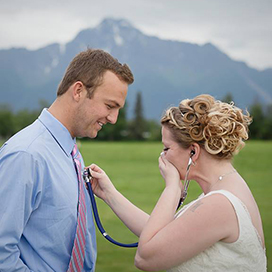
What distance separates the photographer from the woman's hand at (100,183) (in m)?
3.49

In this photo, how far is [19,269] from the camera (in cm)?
255

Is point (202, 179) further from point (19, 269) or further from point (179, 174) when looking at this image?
point (19, 269)

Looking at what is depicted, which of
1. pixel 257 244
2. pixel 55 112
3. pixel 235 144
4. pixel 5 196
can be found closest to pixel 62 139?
pixel 55 112

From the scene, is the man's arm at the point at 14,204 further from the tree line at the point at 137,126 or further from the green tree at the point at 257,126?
the green tree at the point at 257,126

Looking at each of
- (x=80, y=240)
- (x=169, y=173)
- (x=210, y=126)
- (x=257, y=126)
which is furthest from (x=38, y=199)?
(x=257, y=126)

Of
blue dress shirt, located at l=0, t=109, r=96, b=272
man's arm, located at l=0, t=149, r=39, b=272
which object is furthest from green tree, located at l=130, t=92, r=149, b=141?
man's arm, located at l=0, t=149, r=39, b=272

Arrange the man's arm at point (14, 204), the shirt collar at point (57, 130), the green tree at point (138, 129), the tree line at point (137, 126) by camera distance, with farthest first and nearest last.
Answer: the green tree at point (138, 129) < the tree line at point (137, 126) < the shirt collar at point (57, 130) < the man's arm at point (14, 204)

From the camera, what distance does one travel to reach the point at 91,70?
10.1 ft

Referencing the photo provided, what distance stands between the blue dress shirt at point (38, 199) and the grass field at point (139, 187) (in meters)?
4.76

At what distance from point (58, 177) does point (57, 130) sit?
Result: 16.1 inches

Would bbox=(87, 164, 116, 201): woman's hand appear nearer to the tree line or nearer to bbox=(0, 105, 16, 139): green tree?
the tree line

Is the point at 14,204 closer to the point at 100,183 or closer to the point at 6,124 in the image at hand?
the point at 100,183

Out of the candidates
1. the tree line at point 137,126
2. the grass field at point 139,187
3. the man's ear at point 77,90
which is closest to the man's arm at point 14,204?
the man's ear at point 77,90

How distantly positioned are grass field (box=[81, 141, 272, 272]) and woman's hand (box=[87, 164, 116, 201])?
4.10 m
